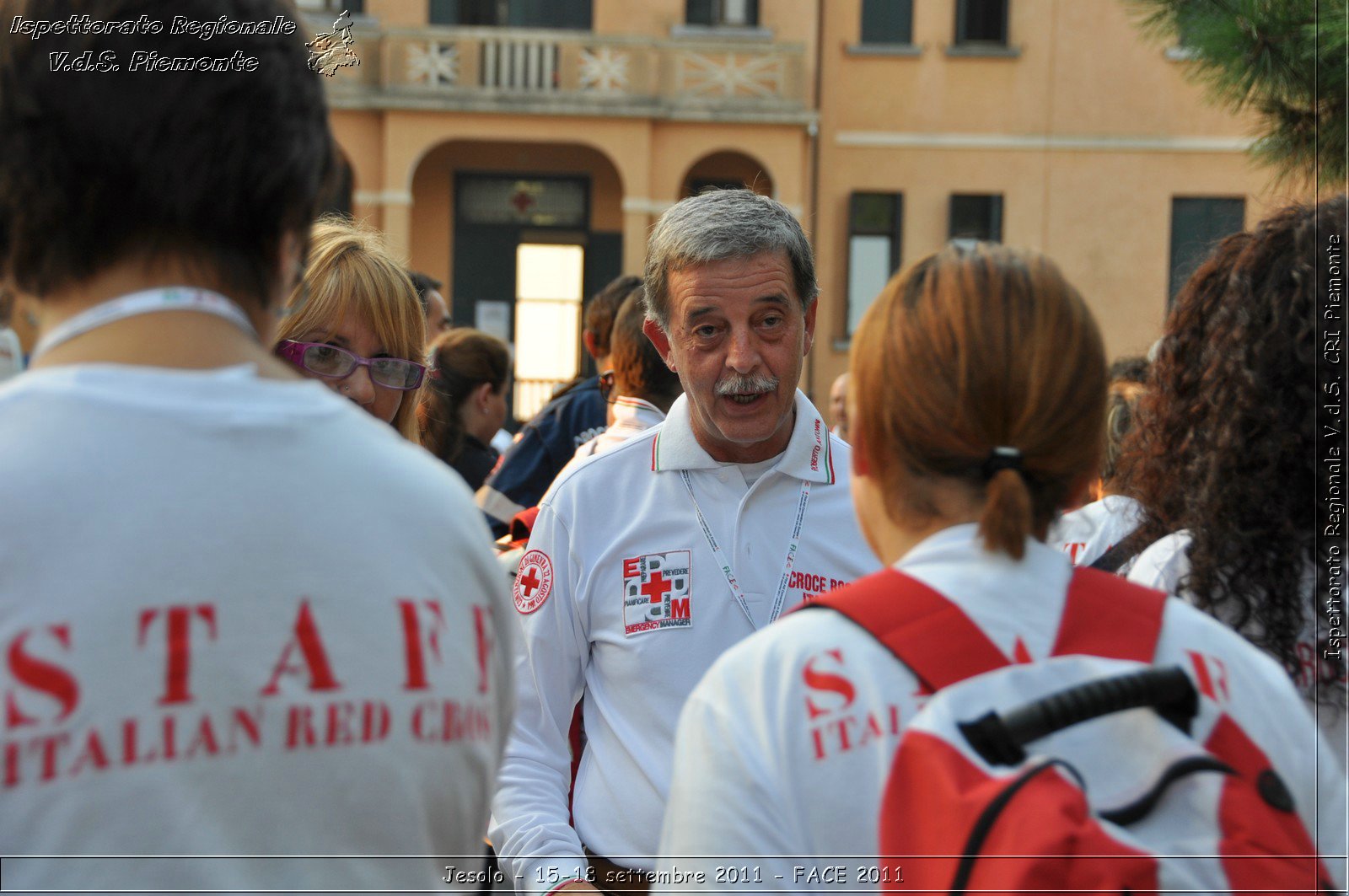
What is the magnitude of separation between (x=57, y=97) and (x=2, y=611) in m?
0.49

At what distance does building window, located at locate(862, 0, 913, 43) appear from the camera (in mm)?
20094

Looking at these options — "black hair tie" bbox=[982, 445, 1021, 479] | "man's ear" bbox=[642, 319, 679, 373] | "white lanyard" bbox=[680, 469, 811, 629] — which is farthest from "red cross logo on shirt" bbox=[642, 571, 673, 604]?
"black hair tie" bbox=[982, 445, 1021, 479]

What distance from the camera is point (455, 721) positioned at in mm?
1371

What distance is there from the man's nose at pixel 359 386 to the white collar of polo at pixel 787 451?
64 centimetres

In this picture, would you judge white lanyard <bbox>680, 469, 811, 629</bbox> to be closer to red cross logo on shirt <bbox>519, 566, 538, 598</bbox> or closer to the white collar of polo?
the white collar of polo

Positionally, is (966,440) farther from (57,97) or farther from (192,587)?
(57,97)

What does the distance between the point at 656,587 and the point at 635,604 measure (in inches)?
2.2

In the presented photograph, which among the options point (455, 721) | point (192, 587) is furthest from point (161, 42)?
point (455, 721)

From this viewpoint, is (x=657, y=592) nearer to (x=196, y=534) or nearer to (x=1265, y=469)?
(x=1265, y=469)

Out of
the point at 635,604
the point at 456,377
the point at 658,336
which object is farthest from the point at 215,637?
the point at 456,377

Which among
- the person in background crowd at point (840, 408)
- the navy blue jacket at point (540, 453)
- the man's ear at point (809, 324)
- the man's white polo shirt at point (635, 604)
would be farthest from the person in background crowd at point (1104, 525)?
the person in background crowd at point (840, 408)

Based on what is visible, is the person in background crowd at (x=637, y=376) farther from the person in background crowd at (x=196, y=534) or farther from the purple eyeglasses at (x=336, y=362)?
the person in background crowd at (x=196, y=534)

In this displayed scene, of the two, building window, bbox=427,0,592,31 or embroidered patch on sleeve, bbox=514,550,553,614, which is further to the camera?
building window, bbox=427,0,592,31

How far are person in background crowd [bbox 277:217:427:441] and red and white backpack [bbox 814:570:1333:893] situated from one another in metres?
1.69
